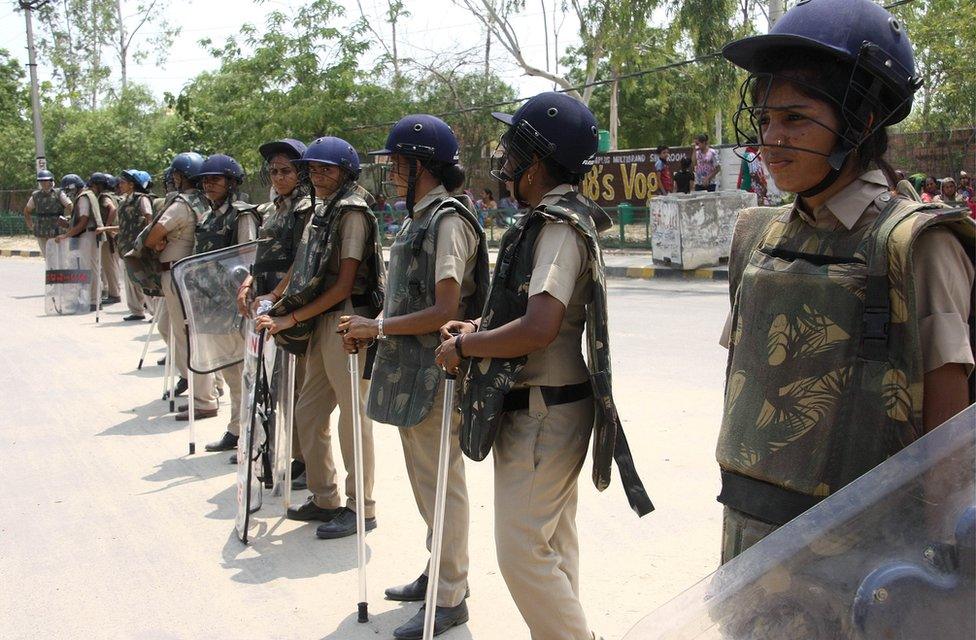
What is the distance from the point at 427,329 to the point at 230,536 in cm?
197

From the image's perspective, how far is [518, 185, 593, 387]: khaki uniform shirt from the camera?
109 inches

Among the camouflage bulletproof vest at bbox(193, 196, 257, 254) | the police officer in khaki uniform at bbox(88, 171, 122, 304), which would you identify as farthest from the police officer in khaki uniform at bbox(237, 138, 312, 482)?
the police officer in khaki uniform at bbox(88, 171, 122, 304)

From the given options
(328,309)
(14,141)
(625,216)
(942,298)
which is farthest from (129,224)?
(14,141)

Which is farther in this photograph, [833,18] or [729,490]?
[729,490]

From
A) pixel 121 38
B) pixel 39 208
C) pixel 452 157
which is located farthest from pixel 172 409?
pixel 121 38

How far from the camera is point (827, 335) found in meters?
1.81

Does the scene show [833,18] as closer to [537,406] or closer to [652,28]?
[537,406]

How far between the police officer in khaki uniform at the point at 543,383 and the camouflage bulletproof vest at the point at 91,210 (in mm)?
11454

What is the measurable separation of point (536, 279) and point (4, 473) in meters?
4.70

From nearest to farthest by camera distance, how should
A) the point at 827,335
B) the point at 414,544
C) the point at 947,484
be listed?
the point at 947,484, the point at 827,335, the point at 414,544

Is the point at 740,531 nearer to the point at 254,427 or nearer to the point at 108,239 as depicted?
the point at 254,427

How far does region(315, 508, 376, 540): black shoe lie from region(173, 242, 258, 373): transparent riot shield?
136 centimetres

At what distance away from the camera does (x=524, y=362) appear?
2877 mm

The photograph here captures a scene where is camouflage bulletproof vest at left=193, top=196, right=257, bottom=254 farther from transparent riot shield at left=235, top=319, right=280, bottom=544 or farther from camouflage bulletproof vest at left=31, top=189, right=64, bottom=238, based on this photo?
camouflage bulletproof vest at left=31, top=189, right=64, bottom=238
